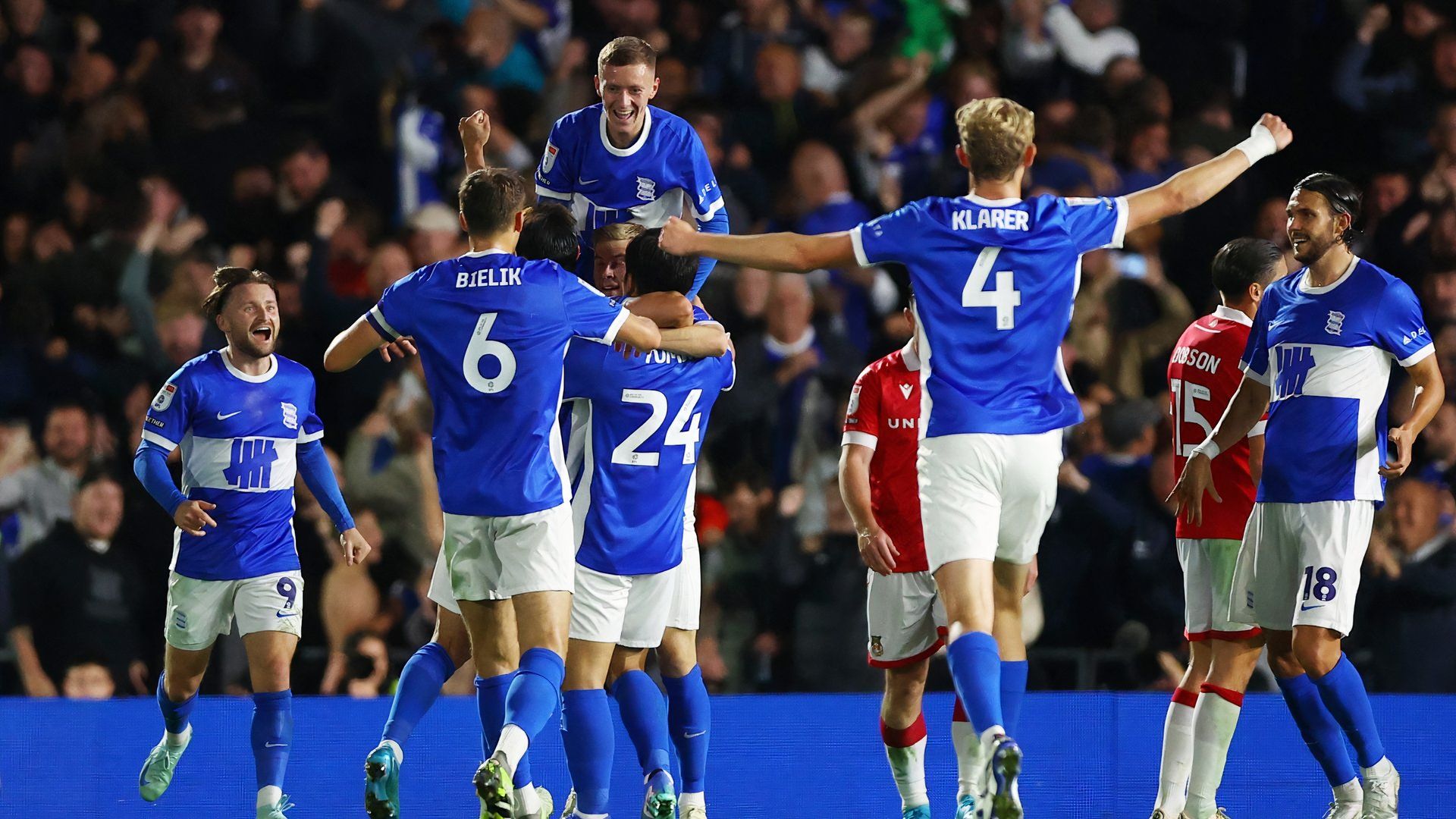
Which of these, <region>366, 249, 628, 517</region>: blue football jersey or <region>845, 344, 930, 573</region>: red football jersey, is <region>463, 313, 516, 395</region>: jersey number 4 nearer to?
<region>366, 249, 628, 517</region>: blue football jersey

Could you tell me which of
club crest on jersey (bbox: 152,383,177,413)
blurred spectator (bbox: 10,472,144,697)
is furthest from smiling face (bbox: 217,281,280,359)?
blurred spectator (bbox: 10,472,144,697)

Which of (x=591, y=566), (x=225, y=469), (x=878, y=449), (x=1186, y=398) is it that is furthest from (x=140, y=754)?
(x=1186, y=398)

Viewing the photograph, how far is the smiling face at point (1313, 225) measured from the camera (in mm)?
6332

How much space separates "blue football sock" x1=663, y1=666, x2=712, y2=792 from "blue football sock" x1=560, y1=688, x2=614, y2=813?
510 millimetres

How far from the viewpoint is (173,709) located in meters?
6.86

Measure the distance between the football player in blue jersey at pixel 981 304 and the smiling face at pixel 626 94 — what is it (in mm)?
1488

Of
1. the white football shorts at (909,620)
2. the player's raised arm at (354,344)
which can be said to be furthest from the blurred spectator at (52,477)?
the white football shorts at (909,620)

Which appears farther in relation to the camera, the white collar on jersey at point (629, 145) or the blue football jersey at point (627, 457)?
the white collar on jersey at point (629, 145)

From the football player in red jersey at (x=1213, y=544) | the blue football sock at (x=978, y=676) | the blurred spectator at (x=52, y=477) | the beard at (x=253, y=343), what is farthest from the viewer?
the blurred spectator at (x=52, y=477)

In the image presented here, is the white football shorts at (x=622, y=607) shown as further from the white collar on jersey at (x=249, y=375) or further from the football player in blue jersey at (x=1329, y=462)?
the football player in blue jersey at (x=1329, y=462)

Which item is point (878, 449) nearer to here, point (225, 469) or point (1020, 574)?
point (1020, 574)

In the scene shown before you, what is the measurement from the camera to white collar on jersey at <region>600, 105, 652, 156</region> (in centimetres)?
703

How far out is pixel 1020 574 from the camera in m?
5.72

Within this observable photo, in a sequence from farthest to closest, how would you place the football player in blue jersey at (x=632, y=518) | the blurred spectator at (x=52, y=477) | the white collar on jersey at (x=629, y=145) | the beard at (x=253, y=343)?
1. the blurred spectator at (x=52, y=477)
2. the white collar on jersey at (x=629, y=145)
3. the beard at (x=253, y=343)
4. the football player in blue jersey at (x=632, y=518)
